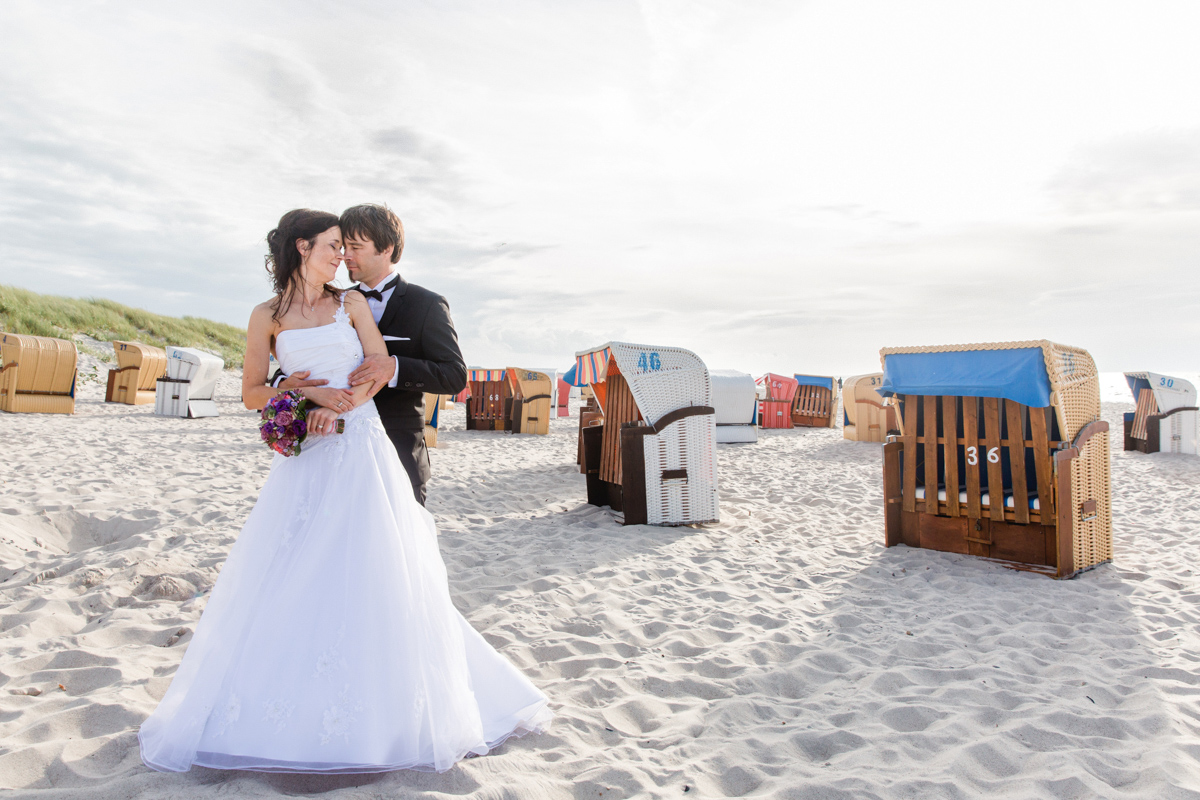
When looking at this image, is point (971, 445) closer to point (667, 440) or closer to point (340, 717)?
point (667, 440)

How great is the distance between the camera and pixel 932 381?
5.35m

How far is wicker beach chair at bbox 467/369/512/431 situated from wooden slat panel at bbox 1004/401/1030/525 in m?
12.4

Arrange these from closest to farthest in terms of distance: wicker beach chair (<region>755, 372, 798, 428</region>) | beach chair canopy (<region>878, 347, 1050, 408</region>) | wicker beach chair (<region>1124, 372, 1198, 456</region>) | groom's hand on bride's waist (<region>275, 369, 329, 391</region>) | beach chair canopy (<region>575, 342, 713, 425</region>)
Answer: groom's hand on bride's waist (<region>275, 369, 329, 391</region>) < beach chair canopy (<region>878, 347, 1050, 408</region>) < beach chair canopy (<region>575, 342, 713, 425</region>) < wicker beach chair (<region>1124, 372, 1198, 456</region>) < wicker beach chair (<region>755, 372, 798, 428</region>)

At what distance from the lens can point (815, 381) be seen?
792 inches

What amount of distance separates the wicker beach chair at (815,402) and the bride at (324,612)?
741 inches

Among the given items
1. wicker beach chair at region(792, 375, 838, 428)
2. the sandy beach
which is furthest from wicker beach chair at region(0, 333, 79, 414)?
wicker beach chair at region(792, 375, 838, 428)

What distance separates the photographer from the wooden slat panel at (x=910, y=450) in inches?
224

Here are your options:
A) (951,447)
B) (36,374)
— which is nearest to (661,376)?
(951,447)

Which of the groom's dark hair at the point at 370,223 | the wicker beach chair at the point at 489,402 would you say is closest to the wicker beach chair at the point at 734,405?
the wicker beach chair at the point at 489,402

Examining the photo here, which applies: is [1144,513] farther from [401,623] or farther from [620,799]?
[401,623]

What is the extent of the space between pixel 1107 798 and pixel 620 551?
12.0 feet

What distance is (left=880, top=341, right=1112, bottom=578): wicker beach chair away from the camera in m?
4.98

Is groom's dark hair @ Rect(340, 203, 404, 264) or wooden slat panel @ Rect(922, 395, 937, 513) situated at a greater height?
groom's dark hair @ Rect(340, 203, 404, 264)

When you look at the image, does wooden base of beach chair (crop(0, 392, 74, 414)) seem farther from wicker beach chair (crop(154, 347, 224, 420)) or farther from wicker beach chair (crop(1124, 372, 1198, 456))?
wicker beach chair (crop(1124, 372, 1198, 456))
